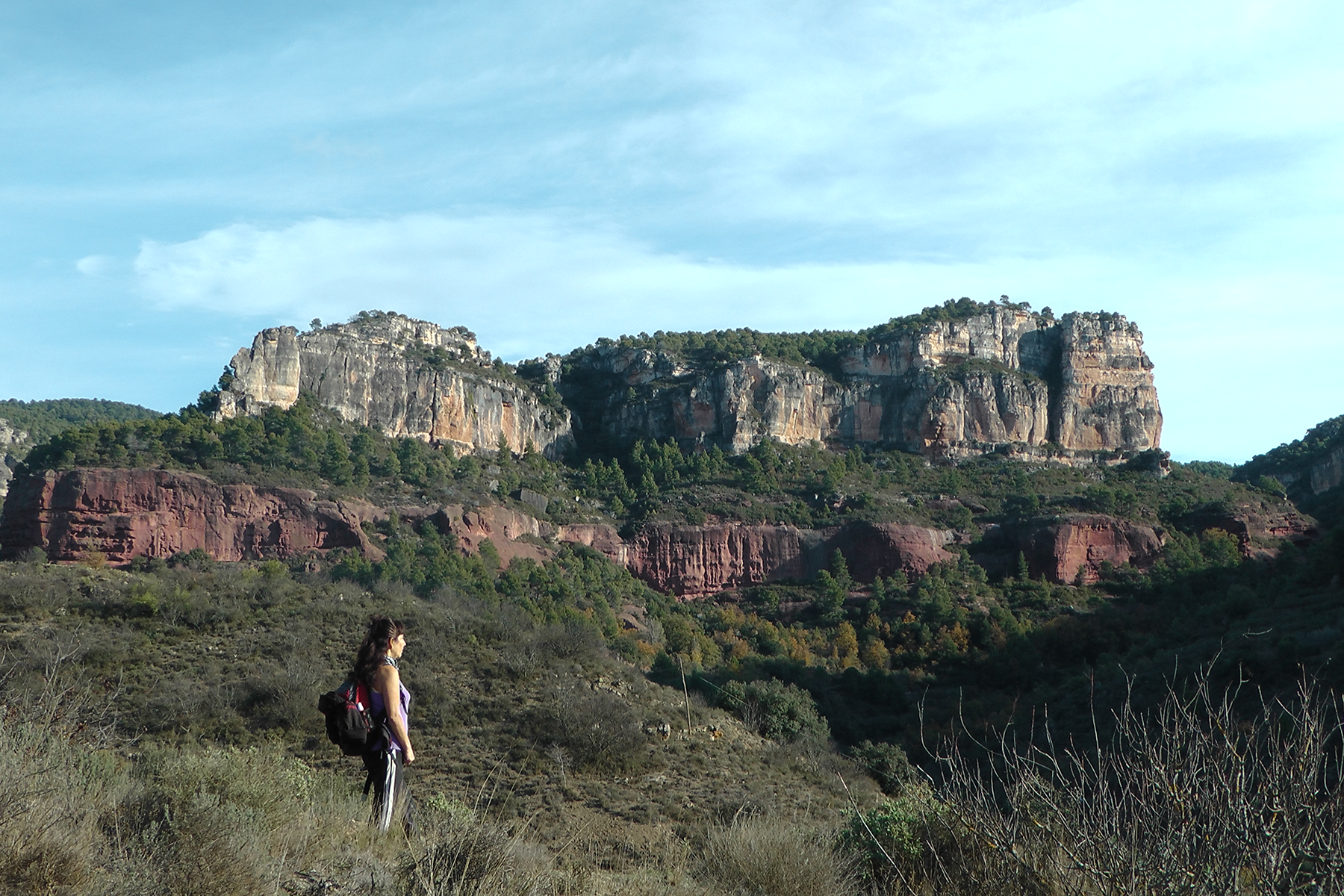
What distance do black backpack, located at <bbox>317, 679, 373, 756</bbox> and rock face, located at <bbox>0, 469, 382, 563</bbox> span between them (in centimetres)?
5160

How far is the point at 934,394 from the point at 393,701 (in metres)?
76.7

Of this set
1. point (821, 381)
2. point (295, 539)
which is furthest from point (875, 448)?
point (295, 539)

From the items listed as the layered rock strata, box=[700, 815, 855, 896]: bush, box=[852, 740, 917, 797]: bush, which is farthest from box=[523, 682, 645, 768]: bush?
the layered rock strata

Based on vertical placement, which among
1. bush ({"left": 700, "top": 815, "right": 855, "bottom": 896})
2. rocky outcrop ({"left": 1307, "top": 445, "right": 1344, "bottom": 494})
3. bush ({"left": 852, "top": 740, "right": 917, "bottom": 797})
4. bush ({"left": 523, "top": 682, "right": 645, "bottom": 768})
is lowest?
bush ({"left": 852, "top": 740, "right": 917, "bottom": 797})

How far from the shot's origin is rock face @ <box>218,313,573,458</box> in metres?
67.9

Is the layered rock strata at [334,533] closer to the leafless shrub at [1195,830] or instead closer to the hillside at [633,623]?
the hillside at [633,623]

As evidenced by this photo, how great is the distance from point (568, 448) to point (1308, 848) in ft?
260

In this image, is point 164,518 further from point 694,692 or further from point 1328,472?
point 1328,472

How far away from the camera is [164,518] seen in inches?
2132

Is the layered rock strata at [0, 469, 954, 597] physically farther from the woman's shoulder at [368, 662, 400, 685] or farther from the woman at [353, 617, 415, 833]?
the woman's shoulder at [368, 662, 400, 685]

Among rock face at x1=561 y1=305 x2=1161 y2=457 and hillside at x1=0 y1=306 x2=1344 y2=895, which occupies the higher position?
rock face at x1=561 y1=305 x2=1161 y2=457

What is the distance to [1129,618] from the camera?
46.5 metres

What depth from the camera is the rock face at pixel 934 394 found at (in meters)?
80.2

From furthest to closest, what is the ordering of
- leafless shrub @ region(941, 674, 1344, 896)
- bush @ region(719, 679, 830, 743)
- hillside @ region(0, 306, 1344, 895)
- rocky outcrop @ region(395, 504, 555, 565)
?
1. rocky outcrop @ region(395, 504, 555, 565)
2. bush @ region(719, 679, 830, 743)
3. hillside @ region(0, 306, 1344, 895)
4. leafless shrub @ region(941, 674, 1344, 896)
